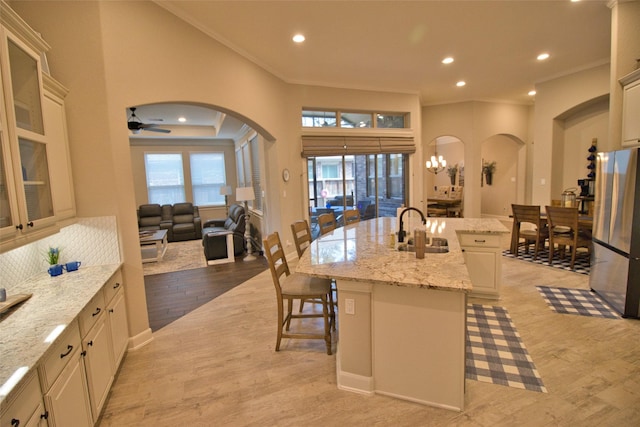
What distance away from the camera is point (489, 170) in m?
9.65

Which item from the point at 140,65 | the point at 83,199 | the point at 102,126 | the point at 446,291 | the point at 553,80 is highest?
the point at 553,80

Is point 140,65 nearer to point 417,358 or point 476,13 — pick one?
point 417,358

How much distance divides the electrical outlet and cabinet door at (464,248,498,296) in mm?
Answer: 1924

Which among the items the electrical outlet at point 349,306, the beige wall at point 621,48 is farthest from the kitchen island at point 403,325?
the beige wall at point 621,48

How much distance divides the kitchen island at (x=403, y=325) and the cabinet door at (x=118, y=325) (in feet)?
5.07

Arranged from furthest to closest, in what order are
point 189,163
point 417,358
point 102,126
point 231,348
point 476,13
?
point 189,163, point 476,13, point 231,348, point 102,126, point 417,358

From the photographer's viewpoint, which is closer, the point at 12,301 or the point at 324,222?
the point at 12,301

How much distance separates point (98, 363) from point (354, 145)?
17.4ft

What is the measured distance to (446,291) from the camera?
6.23 feet

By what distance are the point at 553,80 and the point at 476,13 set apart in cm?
357

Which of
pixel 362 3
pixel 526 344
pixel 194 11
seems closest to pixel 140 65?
pixel 194 11

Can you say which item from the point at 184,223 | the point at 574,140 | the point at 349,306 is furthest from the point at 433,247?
the point at 184,223

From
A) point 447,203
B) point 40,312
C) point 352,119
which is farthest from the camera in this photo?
point 447,203

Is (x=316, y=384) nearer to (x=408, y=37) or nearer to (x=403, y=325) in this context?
(x=403, y=325)
